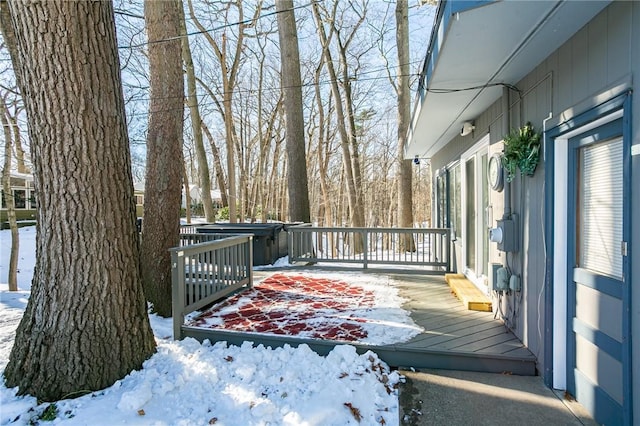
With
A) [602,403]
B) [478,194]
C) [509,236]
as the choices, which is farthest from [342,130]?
[602,403]

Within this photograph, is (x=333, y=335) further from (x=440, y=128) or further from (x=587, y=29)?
(x=440, y=128)

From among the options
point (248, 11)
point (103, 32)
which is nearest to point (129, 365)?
point (103, 32)

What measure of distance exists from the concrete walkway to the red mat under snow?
72cm

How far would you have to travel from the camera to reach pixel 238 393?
247 centimetres

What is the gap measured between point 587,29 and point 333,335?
282cm

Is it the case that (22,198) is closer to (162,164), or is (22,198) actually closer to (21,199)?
(21,199)

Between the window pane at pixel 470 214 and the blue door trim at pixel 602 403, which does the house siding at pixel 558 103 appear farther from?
the window pane at pixel 470 214

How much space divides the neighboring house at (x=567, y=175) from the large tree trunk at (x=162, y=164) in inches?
114

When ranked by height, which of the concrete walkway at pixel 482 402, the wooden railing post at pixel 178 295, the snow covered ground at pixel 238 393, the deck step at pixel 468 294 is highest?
the wooden railing post at pixel 178 295

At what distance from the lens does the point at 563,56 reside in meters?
2.38

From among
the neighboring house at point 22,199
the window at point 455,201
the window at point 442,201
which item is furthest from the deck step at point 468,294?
the neighboring house at point 22,199

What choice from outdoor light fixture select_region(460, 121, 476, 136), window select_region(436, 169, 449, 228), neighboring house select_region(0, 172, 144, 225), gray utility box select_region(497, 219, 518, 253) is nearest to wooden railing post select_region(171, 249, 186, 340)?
gray utility box select_region(497, 219, 518, 253)

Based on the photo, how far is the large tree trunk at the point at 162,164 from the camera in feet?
13.6

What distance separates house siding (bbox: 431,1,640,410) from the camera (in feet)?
5.62
